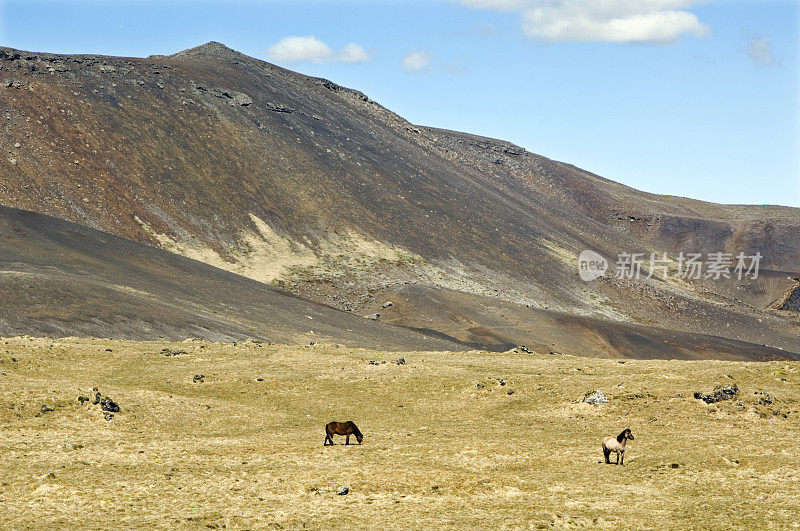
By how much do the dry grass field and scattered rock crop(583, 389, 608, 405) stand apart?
0.32 metres

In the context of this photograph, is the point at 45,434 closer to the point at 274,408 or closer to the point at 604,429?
the point at 274,408

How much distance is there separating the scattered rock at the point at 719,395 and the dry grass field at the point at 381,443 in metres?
0.31

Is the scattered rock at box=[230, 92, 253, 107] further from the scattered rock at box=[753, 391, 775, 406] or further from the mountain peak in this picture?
the scattered rock at box=[753, 391, 775, 406]

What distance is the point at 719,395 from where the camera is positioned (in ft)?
99.9

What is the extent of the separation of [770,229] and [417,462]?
19301 cm

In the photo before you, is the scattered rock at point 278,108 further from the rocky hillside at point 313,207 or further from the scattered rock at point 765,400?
the scattered rock at point 765,400

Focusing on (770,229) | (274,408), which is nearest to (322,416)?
(274,408)

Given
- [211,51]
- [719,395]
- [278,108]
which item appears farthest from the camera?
[211,51]
